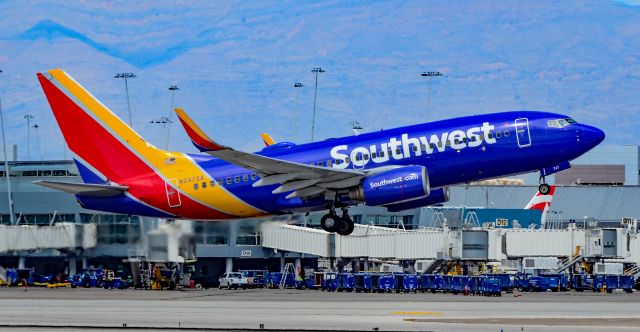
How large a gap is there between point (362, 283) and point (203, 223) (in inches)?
895

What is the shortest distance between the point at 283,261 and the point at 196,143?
2813 inches

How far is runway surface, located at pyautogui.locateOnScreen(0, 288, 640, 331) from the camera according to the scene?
5488 cm

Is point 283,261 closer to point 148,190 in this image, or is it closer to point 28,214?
point 28,214

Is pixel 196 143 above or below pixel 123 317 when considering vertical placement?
above

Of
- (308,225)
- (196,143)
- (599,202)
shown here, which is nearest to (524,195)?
(599,202)

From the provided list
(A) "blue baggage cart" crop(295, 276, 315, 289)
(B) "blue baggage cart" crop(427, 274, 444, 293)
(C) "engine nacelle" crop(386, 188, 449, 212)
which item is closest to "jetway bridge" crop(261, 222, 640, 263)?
(A) "blue baggage cart" crop(295, 276, 315, 289)

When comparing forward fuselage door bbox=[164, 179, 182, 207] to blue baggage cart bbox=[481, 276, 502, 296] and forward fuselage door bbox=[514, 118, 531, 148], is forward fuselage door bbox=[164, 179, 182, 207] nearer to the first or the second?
forward fuselage door bbox=[514, 118, 531, 148]

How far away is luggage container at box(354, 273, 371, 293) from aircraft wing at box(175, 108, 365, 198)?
28.7 meters

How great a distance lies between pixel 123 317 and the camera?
6072cm

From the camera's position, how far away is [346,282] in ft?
323

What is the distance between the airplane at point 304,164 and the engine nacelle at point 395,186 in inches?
2.1

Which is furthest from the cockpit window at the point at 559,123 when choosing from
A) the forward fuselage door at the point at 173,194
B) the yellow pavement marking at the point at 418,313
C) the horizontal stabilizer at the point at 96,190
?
the horizontal stabilizer at the point at 96,190

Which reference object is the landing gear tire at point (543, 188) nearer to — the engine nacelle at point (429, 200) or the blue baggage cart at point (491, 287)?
the engine nacelle at point (429, 200)

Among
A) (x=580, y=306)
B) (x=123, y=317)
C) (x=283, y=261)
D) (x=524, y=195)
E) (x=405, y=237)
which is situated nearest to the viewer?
(x=123, y=317)
